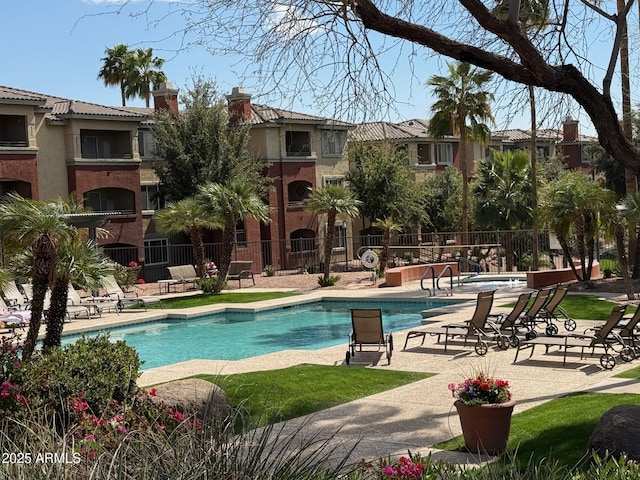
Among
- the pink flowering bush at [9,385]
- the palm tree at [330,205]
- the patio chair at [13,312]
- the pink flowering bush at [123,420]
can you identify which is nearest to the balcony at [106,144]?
the palm tree at [330,205]

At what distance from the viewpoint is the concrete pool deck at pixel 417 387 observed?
932cm

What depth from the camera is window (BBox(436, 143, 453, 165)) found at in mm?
54744

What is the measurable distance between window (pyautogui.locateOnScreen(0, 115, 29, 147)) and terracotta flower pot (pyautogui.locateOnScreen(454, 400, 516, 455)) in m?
30.1

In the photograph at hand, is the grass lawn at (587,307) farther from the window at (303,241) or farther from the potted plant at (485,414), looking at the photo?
the window at (303,241)

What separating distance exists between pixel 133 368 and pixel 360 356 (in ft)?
20.9

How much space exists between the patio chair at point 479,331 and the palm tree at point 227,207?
13650 millimetres

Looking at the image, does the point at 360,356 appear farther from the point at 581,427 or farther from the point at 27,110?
the point at 27,110

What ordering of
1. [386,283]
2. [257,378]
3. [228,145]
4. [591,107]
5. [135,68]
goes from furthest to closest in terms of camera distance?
[135,68] < [228,145] < [386,283] < [257,378] < [591,107]

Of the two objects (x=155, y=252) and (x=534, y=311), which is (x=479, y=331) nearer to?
(x=534, y=311)

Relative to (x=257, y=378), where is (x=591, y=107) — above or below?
above

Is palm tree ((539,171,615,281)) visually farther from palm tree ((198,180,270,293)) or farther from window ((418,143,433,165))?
window ((418,143,433,165))

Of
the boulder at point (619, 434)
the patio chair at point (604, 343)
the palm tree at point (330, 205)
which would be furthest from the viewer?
the palm tree at point (330, 205)

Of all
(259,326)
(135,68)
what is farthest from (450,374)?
(135,68)

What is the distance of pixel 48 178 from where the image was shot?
35938 mm
